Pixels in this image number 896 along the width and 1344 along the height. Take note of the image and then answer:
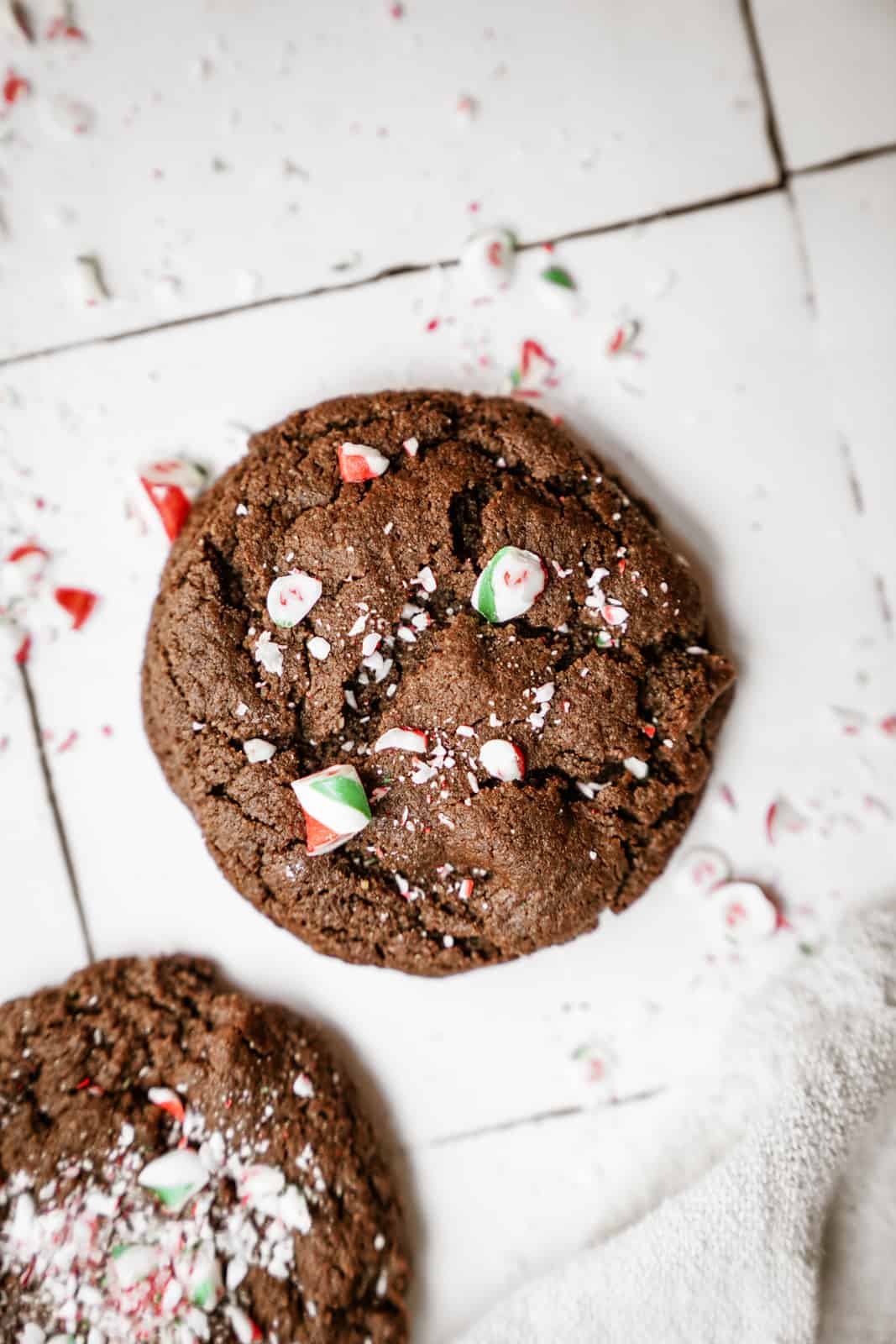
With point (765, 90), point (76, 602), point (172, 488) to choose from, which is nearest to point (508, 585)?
point (172, 488)

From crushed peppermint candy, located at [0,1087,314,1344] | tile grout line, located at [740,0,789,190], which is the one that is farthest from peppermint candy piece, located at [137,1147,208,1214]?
tile grout line, located at [740,0,789,190]

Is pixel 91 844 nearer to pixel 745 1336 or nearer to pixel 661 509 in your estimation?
pixel 661 509

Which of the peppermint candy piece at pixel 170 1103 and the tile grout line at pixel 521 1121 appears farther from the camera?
the tile grout line at pixel 521 1121

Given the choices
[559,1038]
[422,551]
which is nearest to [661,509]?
[422,551]

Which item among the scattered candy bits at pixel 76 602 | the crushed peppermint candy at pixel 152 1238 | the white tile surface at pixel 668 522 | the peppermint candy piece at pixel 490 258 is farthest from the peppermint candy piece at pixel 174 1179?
the peppermint candy piece at pixel 490 258

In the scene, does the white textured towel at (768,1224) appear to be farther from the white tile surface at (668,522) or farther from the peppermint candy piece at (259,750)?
the peppermint candy piece at (259,750)

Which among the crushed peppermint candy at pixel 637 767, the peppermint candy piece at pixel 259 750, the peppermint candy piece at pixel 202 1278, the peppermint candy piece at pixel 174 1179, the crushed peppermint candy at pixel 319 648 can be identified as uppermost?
Answer: the crushed peppermint candy at pixel 319 648
